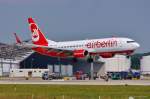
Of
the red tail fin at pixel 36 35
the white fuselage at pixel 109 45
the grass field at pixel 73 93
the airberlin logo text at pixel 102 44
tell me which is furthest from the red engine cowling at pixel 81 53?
the grass field at pixel 73 93

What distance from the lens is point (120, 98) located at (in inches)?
2468

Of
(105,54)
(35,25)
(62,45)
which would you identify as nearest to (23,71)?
(35,25)

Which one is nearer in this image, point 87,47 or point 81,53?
point 81,53

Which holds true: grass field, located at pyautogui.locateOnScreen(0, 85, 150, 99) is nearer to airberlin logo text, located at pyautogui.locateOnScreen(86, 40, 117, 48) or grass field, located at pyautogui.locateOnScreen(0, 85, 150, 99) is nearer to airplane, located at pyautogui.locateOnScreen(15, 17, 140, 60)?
airberlin logo text, located at pyautogui.locateOnScreen(86, 40, 117, 48)

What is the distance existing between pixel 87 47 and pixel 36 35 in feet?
74.5

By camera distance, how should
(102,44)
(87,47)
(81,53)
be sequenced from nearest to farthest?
(102,44), (81,53), (87,47)

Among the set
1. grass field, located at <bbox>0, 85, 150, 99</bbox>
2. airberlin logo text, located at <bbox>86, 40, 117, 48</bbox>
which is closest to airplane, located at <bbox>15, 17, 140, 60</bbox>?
airberlin logo text, located at <bbox>86, 40, 117, 48</bbox>

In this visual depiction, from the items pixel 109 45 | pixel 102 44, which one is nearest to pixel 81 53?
pixel 102 44

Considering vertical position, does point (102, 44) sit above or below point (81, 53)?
above

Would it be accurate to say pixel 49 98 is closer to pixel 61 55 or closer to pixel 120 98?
pixel 120 98

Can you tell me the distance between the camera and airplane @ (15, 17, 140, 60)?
12700 centimetres

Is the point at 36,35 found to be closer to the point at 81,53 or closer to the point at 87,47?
the point at 87,47

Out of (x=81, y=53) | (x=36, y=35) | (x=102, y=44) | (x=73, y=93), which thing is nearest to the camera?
(x=73, y=93)

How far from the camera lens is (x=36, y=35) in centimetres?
15050
